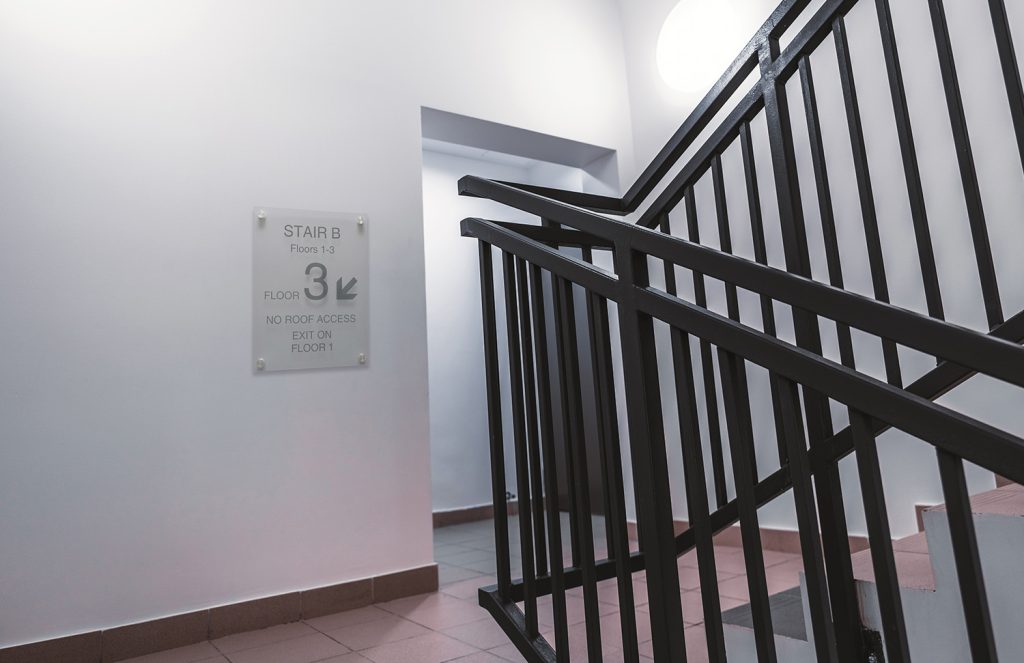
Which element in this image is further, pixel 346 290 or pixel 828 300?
pixel 346 290

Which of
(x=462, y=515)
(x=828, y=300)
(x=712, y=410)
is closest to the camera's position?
(x=828, y=300)

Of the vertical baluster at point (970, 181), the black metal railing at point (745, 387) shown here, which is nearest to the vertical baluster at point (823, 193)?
the black metal railing at point (745, 387)

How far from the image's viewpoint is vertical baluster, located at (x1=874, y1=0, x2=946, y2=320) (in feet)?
4.77

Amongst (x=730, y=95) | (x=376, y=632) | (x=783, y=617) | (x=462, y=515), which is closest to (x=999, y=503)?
(x=783, y=617)

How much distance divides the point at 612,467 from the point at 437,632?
3.97 ft

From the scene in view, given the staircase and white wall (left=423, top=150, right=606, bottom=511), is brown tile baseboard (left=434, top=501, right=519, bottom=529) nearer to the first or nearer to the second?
white wall (left=423, top=150, right=606, bottom=511)

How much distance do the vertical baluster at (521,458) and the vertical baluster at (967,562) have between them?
2.96 feet

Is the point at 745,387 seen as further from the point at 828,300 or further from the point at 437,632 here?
the point at 437,632

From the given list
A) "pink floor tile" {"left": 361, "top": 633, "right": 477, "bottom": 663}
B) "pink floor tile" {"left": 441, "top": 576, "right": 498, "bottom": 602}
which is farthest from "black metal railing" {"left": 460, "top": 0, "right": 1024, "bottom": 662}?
"pink floor tile" {"left": 441, "top": 576, "right": 498, "bottom": 602}

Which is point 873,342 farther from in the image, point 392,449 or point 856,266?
point 392,449

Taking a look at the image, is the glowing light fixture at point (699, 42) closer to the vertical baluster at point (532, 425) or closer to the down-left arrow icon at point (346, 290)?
the down-left arrow icon at point (346, 290)

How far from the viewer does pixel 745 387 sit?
1020 millimetres

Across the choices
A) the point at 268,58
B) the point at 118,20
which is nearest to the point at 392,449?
the point at 268,58

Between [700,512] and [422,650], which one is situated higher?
[700,512]
